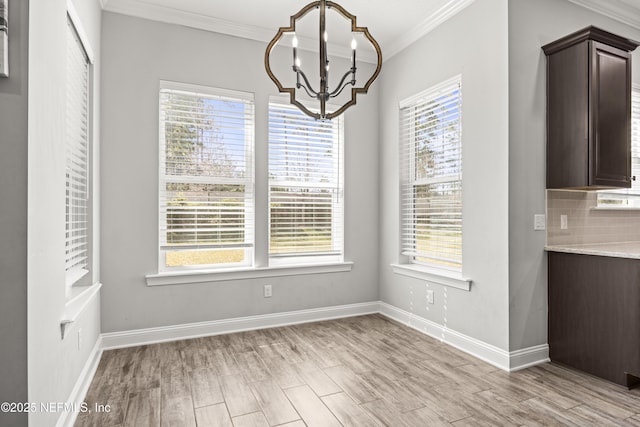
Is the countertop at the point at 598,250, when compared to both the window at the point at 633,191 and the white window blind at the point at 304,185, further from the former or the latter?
the white window blind at the point at 304,185

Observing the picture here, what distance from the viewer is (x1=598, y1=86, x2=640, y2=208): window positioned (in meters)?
3.38

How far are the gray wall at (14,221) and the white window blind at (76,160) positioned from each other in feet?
2.78

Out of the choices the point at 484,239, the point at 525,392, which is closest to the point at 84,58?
the point at 484,239

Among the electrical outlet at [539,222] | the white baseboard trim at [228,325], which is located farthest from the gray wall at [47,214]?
the electrical outlet at [539,222]

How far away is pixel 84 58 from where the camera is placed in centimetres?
276

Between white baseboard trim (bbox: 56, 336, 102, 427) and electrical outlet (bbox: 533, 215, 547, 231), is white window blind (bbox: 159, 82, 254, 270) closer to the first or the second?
white baseboard trim (bbox: 56, 336, 102, 427)

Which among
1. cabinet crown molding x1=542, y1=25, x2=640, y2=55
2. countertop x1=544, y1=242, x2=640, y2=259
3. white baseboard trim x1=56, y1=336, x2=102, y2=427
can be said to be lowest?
white baseboard trim x1=56, y1=336, x2=102, y2=427

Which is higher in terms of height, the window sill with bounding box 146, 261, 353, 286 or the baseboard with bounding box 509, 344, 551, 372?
the window sill with bounding box 146, 261, 353, 286

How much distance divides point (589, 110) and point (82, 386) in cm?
397

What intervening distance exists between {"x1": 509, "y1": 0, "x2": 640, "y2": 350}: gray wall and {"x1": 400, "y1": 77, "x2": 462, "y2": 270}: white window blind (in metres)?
0.53

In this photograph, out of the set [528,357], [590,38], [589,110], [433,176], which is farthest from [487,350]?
[590,38]

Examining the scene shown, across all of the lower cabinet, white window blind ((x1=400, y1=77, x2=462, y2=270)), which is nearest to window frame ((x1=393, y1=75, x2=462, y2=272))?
white window blind ((x1=400, y1=77, x2=462, y2=270))

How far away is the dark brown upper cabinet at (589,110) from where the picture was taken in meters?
2.71

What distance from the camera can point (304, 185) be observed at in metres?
4.06
